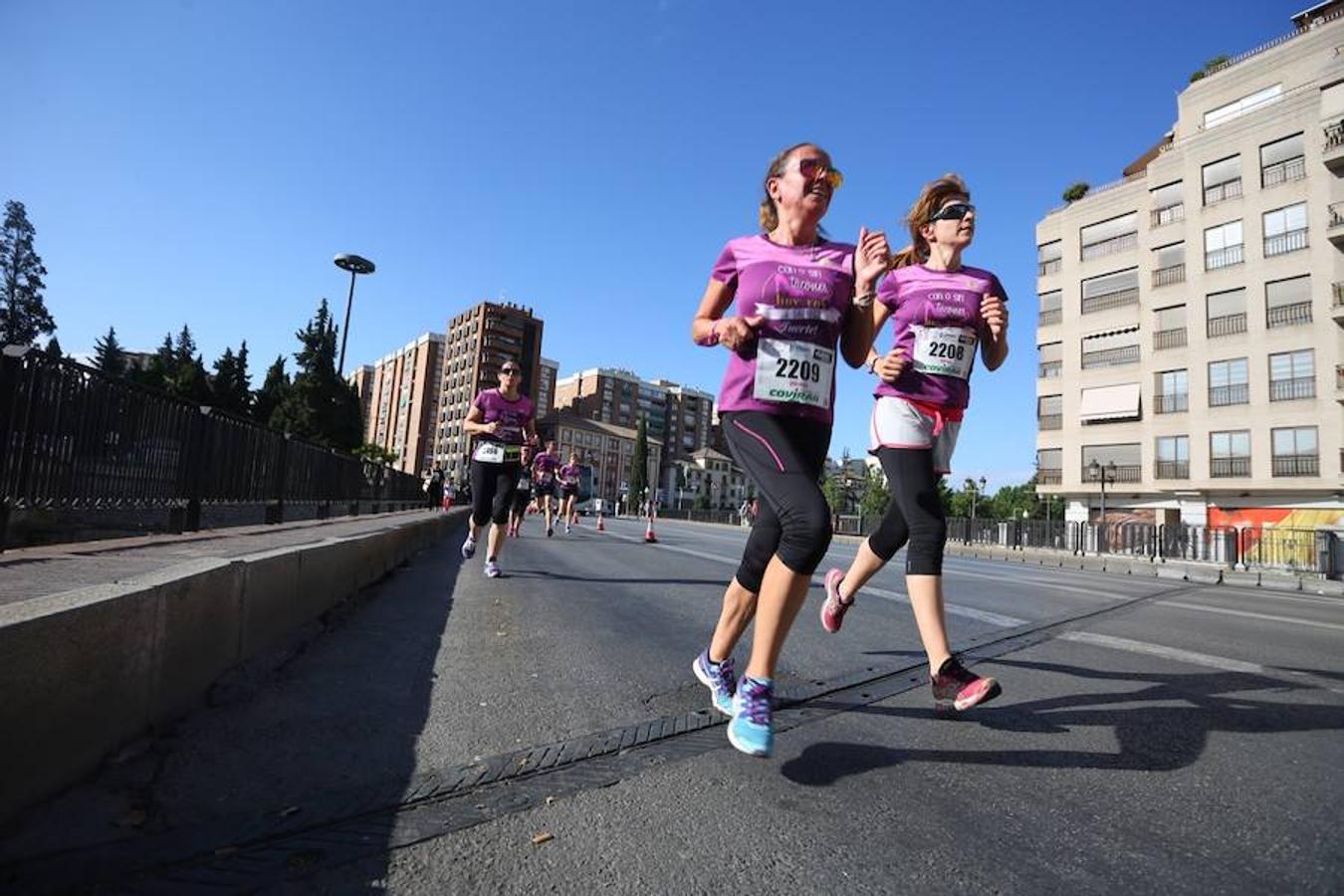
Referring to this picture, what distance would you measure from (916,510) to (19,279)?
70.1m

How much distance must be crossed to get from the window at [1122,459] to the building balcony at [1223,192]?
11.4 m

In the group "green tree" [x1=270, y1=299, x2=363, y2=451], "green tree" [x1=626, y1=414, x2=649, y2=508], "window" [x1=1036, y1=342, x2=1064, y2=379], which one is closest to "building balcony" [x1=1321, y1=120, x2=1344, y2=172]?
"window" [x1=1036, y1=342, x2=1064, y2=379]

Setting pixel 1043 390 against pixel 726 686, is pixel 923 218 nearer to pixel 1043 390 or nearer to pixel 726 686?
pixel 726 686

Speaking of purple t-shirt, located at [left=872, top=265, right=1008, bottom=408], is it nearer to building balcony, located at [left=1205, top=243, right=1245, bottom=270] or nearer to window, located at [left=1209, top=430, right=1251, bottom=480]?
window, located at [left=1209, top=430, right=1251, bottom=480]

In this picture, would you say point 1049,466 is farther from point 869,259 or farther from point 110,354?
point 110,354

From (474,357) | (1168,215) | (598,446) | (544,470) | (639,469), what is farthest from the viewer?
(598,446)

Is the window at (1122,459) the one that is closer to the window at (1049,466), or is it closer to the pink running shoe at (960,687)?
the window at (1049,466)

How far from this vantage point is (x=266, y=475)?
28.4 feet

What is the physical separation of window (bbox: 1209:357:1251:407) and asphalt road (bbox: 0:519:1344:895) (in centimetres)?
3366

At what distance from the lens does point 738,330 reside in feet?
8.16

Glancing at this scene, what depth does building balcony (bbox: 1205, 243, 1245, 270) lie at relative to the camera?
30203 millimetres

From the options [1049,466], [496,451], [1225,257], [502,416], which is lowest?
[496,451]

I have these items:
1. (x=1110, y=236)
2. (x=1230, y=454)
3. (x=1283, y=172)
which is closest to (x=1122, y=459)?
(x=1230, y=454)

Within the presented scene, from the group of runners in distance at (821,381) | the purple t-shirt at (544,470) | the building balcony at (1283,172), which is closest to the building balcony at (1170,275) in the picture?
the building balcony at (1283,172)
